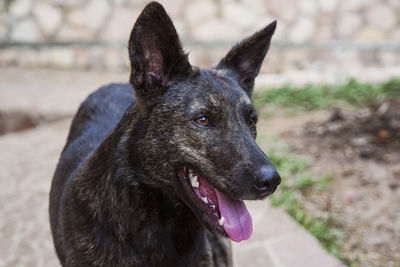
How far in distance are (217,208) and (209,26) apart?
7.43m

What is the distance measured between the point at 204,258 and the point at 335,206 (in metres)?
1.98

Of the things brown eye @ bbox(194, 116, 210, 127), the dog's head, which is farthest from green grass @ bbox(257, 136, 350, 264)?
brown eye @ bbox(194, 116, 210, 127)

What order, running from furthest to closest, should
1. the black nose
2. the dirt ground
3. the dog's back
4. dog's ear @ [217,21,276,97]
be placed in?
the dirt ground, the dog's back, dog's ear @ [217,21,276,97], the black nose

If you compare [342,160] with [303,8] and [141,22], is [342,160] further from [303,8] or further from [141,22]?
[303,8]

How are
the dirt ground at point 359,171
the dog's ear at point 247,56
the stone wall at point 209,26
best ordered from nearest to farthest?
1. the dog's ear at point 247,56
2. the dirt ground at point 359,171
3. the stone wall at point 209,26

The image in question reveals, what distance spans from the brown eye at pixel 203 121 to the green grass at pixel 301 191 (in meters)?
1.80

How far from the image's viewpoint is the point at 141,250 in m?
Answer: 2.38

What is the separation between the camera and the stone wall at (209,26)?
9273 millimetres

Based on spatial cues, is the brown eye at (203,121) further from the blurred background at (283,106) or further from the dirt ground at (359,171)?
the dirt ground at (359,171)

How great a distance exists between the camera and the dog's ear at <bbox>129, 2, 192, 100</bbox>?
2.29m

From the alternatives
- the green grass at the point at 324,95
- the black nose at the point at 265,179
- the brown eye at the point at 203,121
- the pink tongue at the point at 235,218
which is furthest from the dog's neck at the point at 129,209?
the green grass at the point at 324,95

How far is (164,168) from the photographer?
2344 mm

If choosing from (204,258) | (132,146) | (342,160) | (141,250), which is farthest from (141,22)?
(342,160)

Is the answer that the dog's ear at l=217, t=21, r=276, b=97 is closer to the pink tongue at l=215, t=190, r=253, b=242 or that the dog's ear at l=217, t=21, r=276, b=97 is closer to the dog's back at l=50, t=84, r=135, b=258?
the dog's back at l=50, t=84, r=135, b=258
